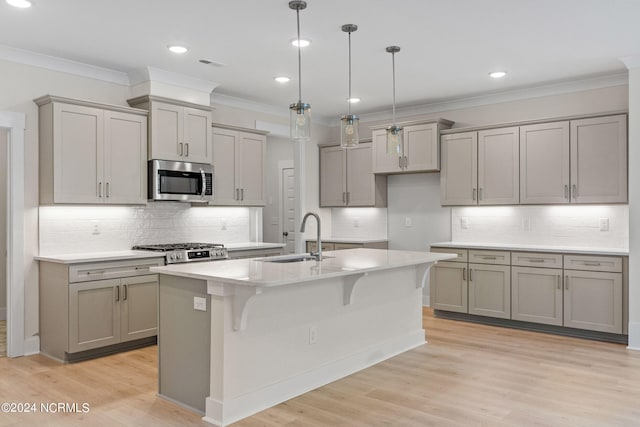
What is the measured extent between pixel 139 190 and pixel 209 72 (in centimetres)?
137

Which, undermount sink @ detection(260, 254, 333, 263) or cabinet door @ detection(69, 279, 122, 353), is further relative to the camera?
cabinet door @ detection(69, 279, 122, 353)

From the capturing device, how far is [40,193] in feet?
14.8

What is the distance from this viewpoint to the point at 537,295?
530 cm

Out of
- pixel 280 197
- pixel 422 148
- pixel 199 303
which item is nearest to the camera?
pixel 199 303

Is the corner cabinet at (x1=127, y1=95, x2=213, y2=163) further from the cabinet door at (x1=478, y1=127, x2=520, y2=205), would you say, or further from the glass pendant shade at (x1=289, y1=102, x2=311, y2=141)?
the cabinet door at (x1=478, y1=127, x2=520, y2=205)

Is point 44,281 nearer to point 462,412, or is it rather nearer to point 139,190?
point 139,190

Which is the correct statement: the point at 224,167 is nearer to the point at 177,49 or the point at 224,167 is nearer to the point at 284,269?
the point at 177,49

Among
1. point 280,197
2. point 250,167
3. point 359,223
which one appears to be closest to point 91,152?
point 250,167

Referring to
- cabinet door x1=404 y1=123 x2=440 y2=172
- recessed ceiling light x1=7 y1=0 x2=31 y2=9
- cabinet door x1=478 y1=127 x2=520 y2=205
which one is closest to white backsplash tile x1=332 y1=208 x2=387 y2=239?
cabinet door x1=404 y1=123 x2=440 y2=172

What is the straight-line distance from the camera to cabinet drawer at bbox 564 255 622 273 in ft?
15.9

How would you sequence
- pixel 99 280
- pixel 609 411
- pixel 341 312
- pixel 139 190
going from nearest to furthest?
pixel 609 411, pixel 341 312, pixel 99 280, pixel 139 190

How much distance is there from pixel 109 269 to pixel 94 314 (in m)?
0.39

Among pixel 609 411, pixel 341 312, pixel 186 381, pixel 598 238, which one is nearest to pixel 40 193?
pixel 186 381

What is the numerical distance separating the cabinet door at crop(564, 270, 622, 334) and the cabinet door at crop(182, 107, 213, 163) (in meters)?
3.92
